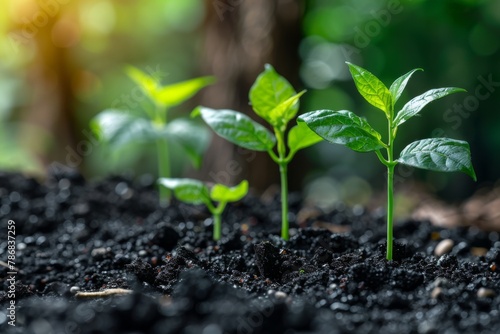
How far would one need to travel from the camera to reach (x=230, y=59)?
3.48 m

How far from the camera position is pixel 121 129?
214 centimetres

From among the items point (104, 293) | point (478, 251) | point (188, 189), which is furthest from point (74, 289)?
point (478, 251)

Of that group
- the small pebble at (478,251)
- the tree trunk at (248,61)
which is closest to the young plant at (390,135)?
the small pebble at (478,251)

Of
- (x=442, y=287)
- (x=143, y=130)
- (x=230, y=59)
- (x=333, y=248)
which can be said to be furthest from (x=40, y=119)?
(x=442, y=287)

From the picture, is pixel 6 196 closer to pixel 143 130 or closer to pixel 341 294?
pixel 143 130

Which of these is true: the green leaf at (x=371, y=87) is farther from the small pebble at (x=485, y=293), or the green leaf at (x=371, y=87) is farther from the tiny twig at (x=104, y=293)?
the tiny twig at (x=104, y=293)

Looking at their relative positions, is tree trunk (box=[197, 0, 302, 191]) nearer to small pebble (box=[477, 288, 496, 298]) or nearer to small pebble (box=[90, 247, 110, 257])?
small pebble (box=[90, 247, 110, 257])

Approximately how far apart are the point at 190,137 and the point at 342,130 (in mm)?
1027

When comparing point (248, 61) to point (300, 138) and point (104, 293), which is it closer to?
point (300, 138)

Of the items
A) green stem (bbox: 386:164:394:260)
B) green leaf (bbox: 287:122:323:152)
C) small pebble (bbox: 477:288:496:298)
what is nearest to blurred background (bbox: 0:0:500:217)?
green leaf (bbox: 287:122:323:152)

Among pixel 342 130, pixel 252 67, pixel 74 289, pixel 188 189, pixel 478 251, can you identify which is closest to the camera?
pixel 342 130

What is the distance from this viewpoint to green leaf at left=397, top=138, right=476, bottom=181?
1.15m

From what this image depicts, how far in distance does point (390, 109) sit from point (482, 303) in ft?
1.56

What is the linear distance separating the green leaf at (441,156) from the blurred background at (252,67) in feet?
4.70
